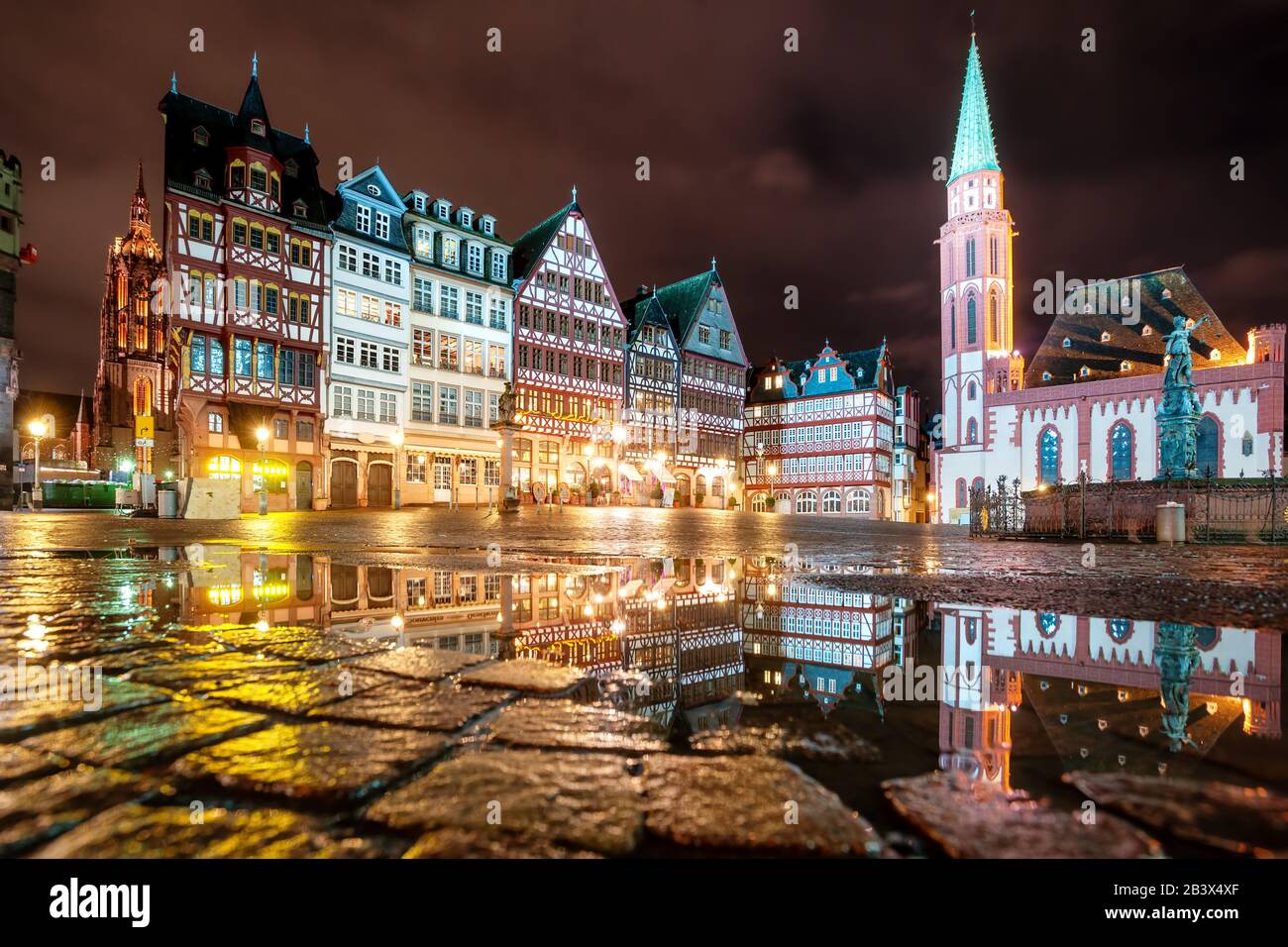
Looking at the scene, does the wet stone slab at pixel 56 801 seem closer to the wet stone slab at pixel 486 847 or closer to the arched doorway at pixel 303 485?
the wet stone slab at pixel 486 847

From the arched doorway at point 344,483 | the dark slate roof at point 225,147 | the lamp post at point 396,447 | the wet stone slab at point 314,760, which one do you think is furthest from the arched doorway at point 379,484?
the wet stone slab at point 314,760

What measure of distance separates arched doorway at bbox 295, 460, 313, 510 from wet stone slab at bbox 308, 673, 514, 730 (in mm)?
29825

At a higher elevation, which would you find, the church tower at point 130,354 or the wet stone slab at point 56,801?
the church tower at point 130,354

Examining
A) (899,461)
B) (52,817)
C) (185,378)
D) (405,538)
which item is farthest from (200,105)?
(899,461)

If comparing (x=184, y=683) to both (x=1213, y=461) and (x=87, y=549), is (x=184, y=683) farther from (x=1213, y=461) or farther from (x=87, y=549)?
(x=1213, y=461)

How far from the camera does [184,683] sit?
230 centimetres

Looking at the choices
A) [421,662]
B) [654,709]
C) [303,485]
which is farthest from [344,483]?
[654,709]

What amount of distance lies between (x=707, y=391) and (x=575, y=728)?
45.7 meters

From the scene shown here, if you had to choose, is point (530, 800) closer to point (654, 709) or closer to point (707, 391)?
point (654, 709)

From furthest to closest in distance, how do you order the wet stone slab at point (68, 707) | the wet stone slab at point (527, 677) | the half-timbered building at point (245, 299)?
the half-timbered building at point (245, 299) → the wet stone slab at point (527, 677) → the wet stone slab at point (68, 707)

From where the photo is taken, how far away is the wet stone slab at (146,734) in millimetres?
1641

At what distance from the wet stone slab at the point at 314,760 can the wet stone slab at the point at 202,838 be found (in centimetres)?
11

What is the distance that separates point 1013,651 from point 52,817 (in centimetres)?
323

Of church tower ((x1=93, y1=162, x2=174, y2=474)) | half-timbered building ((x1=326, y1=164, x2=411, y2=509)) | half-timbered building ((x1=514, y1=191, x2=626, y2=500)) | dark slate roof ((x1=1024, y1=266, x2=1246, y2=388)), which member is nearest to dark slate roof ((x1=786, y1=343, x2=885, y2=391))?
dark slate roof ((x1=1024, y1=266, x2=1246, y2=388))
